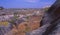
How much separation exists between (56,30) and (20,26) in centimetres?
827

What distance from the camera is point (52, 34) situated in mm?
2105

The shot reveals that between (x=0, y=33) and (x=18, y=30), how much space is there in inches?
87.6

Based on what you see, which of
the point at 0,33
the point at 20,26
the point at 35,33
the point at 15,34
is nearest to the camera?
the point at 35,33

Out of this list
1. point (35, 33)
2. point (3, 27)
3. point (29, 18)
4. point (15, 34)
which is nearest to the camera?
point (35, 33)

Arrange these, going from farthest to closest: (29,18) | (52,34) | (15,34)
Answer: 1. (29,18)
2. (15,34)
3. (52,34)

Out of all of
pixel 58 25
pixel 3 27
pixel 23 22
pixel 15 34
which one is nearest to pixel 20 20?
pixel 23 22

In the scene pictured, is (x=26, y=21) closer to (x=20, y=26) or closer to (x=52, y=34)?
(x=20, y=26)

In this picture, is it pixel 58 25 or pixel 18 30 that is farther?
pixel 18 30

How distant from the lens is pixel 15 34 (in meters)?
9.59

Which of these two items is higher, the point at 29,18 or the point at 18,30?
the point at 29,18

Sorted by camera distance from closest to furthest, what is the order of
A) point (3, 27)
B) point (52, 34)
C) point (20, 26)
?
point (52, 34) → point (3, 27) → point (20, 26)

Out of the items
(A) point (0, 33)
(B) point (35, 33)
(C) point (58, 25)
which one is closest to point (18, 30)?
(A) point (0, 33)

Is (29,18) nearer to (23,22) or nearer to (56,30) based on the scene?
(23,22)

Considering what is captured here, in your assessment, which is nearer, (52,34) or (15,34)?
(52,34)
